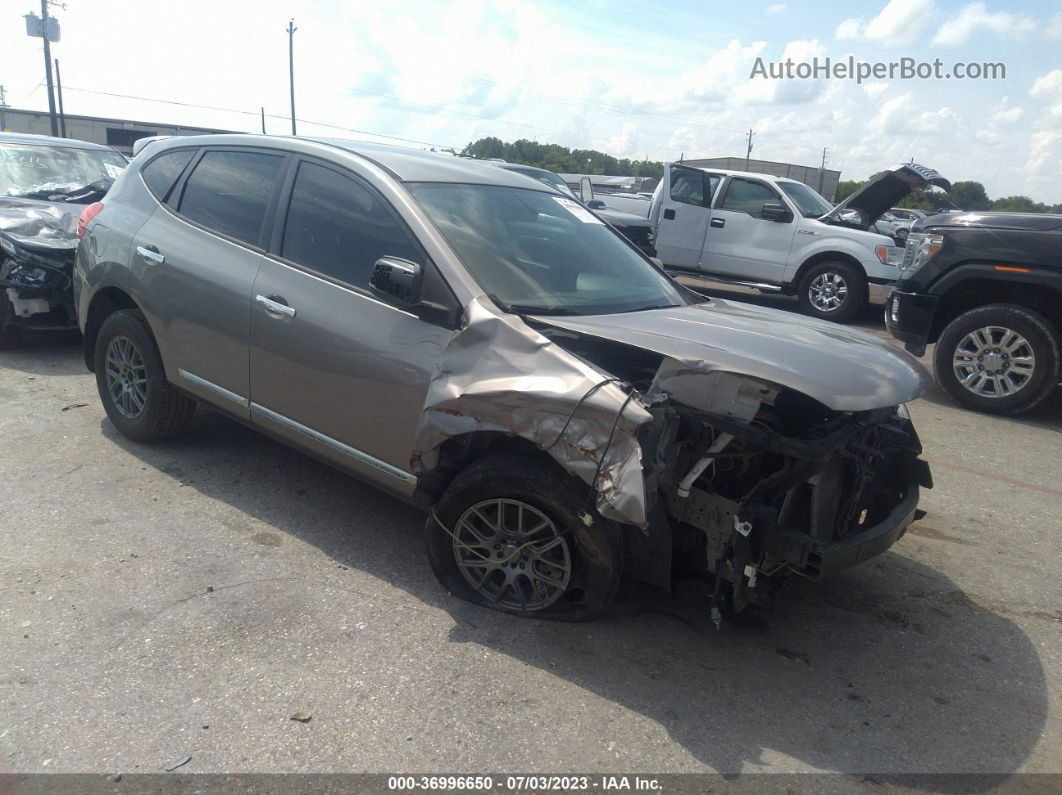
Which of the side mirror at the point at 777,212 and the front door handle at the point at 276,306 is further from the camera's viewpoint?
the side mirror at the point at 777,212

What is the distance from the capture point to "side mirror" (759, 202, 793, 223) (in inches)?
465

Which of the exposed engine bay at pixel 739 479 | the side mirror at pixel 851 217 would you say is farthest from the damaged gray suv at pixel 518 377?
the side mirror at pixel 851 217

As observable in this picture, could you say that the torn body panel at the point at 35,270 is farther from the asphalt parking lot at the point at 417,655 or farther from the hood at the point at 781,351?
the hood at the point at 781,351

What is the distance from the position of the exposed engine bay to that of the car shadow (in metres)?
0.30

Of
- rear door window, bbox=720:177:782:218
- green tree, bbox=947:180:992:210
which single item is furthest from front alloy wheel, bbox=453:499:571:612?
green tree, bbox=947:180:992:210

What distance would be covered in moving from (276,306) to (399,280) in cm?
84

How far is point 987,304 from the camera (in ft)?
23.6

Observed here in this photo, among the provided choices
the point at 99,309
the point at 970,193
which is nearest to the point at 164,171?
the point at 99,309

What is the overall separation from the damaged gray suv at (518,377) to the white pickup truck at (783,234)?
761cm

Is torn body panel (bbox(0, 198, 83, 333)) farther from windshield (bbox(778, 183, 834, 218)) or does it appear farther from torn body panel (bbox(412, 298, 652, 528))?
windshield (bbox(778, 183, 834, 218))

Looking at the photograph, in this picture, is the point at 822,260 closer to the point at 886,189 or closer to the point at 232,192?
the point at 886,189

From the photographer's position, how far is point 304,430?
4016mm

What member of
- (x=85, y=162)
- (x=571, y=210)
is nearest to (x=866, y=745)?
(x=571, y=210)

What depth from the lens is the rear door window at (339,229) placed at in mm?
3814
